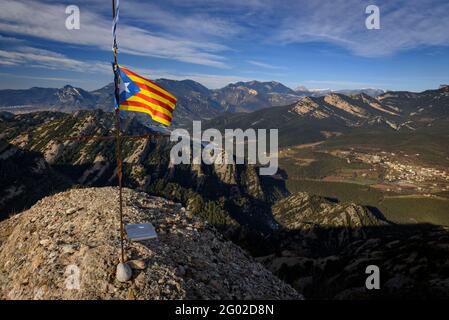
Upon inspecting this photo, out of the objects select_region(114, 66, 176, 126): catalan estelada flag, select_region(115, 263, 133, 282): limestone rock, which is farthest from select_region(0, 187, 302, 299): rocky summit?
select_region(114, 66, 176, 126): catalan estelada flag

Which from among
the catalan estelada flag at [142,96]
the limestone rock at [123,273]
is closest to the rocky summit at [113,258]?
the limestone rock at [123,273]

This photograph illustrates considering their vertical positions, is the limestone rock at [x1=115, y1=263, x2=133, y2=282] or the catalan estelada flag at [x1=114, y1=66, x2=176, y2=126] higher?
the catalan estelada flag at [x1=114, y1=66, x2=176, y2=126]

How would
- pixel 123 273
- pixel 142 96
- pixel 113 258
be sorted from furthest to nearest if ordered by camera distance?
pixel 113 258 < pixel 142 96 < pixel 123 273

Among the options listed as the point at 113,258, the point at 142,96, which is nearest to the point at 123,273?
the point at 113,258

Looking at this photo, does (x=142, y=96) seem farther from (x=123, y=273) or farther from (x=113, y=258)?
(x=123, y=273)

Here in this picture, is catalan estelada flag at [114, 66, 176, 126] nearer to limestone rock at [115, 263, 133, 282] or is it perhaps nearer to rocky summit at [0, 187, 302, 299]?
limestone rock at [115, 263, 133, 282]

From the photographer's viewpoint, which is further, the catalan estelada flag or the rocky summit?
the catalan estelada flag

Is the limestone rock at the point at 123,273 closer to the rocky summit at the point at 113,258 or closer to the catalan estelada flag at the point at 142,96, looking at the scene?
the rocky summit at the point at 113,258
